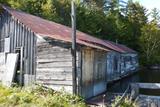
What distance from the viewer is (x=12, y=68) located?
1934 cm

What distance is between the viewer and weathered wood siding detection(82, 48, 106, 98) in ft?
57.9

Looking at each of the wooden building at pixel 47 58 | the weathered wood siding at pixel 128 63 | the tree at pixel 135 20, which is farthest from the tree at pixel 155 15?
the wooden building at pixel 47 58

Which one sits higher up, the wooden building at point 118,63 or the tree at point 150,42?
the tree at point 150,42

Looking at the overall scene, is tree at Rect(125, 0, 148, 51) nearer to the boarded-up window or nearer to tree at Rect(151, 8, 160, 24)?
tree at Rect(151, 8, 160, 24)

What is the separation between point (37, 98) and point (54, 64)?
2.61 meters

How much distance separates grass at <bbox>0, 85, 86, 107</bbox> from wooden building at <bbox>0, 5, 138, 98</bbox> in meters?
0.76

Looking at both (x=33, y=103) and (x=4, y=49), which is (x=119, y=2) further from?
(x=33, y=103)

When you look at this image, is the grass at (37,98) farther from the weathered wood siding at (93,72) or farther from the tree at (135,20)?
the tree at (135,20)

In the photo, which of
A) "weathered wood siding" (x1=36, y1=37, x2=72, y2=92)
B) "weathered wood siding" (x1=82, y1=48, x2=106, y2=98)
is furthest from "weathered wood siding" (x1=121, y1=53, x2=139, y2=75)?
"weathered wood siding" (x1=36, y1=37, x2=72, y2=92)

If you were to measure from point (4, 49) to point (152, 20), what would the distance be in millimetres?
46377

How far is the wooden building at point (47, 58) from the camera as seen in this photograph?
17078 mm

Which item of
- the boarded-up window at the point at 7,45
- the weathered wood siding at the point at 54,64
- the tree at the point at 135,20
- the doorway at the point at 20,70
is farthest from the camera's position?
the tree at the point at 135,20

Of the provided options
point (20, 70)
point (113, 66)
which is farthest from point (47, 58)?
point (113, 66)

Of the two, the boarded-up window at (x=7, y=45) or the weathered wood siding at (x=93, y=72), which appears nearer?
the weathered wood siding at (x=93, y=72)
